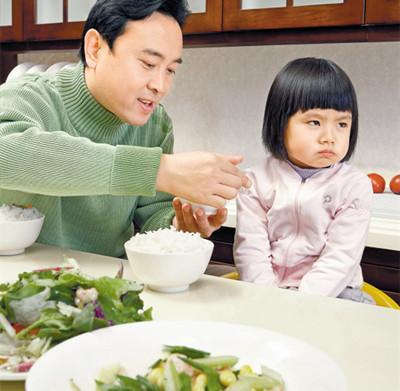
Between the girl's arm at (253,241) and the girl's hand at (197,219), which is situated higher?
the girl's hand at (197,219)

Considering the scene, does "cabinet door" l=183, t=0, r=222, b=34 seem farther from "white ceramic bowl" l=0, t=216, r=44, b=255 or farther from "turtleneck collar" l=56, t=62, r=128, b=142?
"white ceramic bowl" l=0, t=216, r=44, b=255

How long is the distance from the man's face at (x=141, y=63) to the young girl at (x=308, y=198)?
311 millimetres

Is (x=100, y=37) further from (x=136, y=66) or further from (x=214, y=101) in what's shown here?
(x=214, y=101)

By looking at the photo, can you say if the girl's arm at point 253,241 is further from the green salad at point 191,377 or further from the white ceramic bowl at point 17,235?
the green salad at point 191,377

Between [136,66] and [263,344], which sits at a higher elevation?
[136,66]

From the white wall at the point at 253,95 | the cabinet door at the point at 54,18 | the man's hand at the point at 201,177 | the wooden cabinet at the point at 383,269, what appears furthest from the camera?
Result: the cabinet door at the point at 54,18

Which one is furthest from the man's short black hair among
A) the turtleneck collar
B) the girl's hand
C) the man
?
the girl's hand

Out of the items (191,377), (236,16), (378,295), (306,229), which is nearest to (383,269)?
(378,295)

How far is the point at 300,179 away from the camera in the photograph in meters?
1.65

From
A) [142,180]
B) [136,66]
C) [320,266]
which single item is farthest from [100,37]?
[320,266]

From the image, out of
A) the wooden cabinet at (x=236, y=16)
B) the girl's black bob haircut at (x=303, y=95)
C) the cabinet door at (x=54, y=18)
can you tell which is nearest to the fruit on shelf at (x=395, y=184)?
the wooden cabinet at (x=236, y=16)

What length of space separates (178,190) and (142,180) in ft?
0.23

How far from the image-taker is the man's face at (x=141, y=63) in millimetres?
1521

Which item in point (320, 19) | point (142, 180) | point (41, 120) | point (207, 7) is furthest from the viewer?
point (207, 7)
